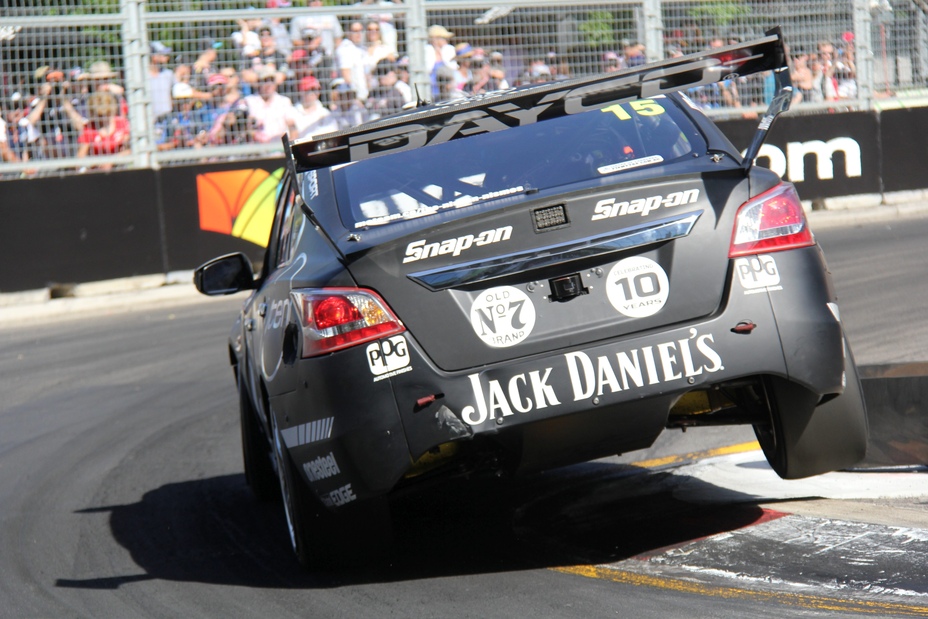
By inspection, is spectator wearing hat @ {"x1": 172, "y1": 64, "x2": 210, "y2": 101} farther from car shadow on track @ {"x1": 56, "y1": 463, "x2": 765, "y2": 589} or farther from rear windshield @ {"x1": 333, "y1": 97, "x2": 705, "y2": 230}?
rear windshield @ {"x1": 333, "y1": 97, "x2": 705, "y2": 230}

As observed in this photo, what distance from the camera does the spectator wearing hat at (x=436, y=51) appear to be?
14.7 metres

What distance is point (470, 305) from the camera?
393 cm

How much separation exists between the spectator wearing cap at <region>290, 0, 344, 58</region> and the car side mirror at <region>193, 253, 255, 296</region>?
8.87 m

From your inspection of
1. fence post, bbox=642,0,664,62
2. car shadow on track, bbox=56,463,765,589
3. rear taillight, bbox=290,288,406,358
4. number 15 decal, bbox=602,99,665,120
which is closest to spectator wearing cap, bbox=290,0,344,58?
fence post, bbox=642,0,664,62

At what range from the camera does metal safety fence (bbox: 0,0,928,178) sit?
1349cm

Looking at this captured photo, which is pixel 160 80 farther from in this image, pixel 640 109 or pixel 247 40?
pixel 640 109

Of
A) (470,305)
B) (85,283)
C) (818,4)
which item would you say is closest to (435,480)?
(470,305)

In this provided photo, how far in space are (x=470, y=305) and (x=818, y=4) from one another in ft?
43.8

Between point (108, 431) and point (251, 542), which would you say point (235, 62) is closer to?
point (108, 431)

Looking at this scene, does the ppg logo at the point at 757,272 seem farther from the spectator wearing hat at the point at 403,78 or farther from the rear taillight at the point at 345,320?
the spectator wearing hat at the point at 403,78

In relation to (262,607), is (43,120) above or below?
above

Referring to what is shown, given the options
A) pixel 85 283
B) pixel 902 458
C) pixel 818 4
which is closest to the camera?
pixel 902 458

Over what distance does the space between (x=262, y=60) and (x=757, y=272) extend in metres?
10.8

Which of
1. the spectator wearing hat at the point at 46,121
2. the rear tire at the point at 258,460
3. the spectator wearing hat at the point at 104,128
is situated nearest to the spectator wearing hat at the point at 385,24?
the spectator wearing hat at the point at 104,128
